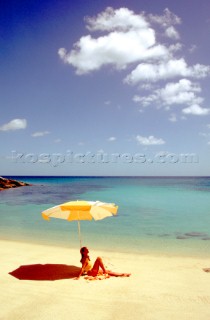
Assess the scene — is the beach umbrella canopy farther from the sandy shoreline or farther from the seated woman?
the sandy shoreline

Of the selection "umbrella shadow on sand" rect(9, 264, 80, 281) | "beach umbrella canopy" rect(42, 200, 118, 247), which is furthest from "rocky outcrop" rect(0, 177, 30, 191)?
"beach umbrella canopy" rect(42, 200, 118, 247)

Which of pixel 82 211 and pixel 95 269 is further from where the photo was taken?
pixel 82 211

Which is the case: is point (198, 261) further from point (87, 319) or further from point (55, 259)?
point (87, 319)

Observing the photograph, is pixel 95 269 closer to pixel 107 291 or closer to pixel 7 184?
pixel 107 291

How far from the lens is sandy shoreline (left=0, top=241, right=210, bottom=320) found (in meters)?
6.31

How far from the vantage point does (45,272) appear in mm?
9469

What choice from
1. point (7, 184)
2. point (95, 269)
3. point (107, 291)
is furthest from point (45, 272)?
point (7, 184)

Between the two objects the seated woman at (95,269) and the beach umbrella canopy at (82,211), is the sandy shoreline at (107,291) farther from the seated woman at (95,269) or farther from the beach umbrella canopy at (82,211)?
the beach umbrella canopy at (82,211)

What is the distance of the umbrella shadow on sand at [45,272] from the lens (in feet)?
29.2

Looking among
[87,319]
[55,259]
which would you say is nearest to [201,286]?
[87,319]

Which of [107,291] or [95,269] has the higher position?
[95,269]

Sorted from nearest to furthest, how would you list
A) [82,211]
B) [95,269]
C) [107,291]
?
[107,291]
[95,269]
[82,211]

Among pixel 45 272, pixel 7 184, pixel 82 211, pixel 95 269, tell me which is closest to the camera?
pixel 95 269

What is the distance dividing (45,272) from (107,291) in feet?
8.77
